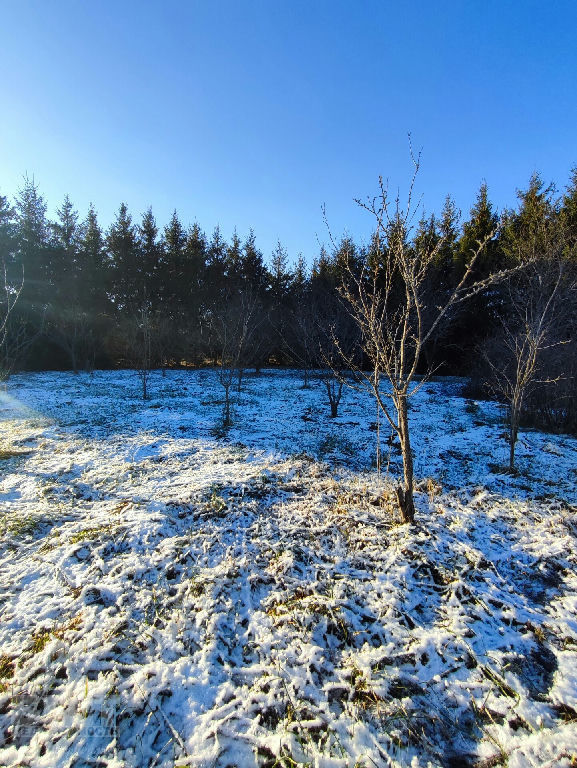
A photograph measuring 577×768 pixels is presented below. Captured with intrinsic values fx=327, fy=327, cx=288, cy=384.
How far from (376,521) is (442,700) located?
6.60 ft

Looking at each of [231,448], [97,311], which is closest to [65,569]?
[231,448]

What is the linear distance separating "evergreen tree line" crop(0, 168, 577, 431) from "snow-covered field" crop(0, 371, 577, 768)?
29.7 ft

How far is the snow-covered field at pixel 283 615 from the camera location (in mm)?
1847

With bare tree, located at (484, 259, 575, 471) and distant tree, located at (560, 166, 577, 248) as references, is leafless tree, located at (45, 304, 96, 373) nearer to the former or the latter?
bare tree, located at (484, 259, 575, 471)

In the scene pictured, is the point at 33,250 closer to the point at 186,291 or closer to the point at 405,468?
the point at 186,291

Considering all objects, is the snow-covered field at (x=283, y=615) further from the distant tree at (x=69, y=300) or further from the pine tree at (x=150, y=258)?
the pine tree at (x=150, y=258)

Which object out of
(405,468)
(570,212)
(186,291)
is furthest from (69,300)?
(570,212)

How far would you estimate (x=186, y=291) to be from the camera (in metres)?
23.2

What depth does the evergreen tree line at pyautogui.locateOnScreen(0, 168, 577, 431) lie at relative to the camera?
51.8 feet

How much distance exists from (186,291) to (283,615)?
920 inches

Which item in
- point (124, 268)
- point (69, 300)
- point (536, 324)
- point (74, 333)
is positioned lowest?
point (74, 333)

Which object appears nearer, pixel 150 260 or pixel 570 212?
pixel 570 212

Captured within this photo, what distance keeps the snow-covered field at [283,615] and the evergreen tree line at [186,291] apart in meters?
9.05

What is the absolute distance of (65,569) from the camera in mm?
3152
